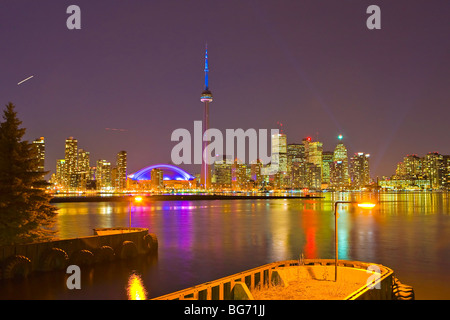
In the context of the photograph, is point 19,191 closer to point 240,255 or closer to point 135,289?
point 135,289

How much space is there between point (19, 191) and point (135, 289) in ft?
32.0

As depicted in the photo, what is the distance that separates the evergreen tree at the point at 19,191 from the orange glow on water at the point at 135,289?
636cm

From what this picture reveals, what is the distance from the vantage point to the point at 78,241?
2562 cm

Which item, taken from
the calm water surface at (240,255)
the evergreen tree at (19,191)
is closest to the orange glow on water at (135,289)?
the calm water surface at (240,255)

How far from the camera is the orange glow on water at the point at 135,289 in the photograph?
20.6m

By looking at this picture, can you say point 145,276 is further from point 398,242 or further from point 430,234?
point 430,234

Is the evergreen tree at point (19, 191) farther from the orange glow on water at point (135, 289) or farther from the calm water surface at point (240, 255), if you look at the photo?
the orange glow on water at point (135, 289)

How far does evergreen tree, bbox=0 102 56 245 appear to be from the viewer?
23.9 meters

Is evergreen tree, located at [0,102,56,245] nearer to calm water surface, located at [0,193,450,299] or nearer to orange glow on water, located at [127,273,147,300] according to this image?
calm water surface, located at [0,193,450,299]

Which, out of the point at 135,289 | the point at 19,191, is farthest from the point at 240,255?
the point at 19,191

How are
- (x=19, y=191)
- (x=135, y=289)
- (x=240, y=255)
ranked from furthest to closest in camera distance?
(x=240, y=255), (x=19, y=191), (x=135, y=289)

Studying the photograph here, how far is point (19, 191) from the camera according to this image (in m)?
24.6

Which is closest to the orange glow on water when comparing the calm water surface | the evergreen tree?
the calm water surface
